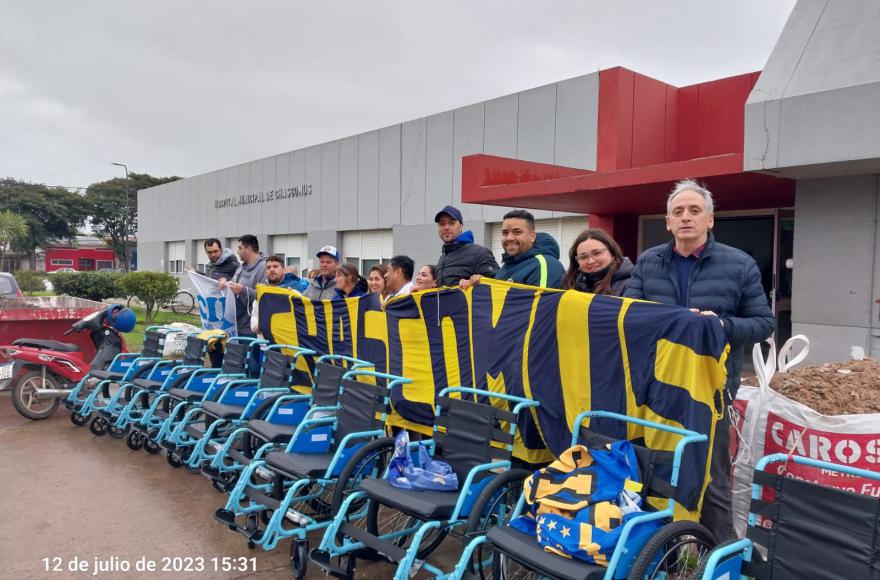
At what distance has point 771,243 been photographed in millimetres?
9828

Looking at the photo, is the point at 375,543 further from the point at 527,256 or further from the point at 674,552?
the point at 527,256

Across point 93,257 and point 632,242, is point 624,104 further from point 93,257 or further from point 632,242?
point 93,257

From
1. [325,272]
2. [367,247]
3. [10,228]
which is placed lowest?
[325,272]

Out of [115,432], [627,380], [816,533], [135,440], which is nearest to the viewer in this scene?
[816,533]

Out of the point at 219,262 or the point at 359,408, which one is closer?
the point at 359,408

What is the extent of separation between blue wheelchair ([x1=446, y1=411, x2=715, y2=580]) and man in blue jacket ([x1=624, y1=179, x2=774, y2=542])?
0.33 metres

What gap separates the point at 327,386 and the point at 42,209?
73269 mm

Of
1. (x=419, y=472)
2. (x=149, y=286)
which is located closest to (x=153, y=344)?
(x=419, y=472)

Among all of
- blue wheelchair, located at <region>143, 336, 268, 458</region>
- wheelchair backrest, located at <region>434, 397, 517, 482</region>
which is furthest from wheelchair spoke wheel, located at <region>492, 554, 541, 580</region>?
blue wheelchair, located at <region>143, 336, 268, 458</region>

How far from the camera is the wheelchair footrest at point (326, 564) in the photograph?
371 cm

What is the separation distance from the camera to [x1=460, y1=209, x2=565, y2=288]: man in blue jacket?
463 cm

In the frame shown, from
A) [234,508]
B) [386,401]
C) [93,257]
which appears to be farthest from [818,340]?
[93,257]

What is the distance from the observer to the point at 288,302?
668 cm

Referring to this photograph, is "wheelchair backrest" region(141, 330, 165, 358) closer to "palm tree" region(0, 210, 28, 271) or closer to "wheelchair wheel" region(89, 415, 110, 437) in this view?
"wheelchair wheel" region(89, 415, 110, 437)
